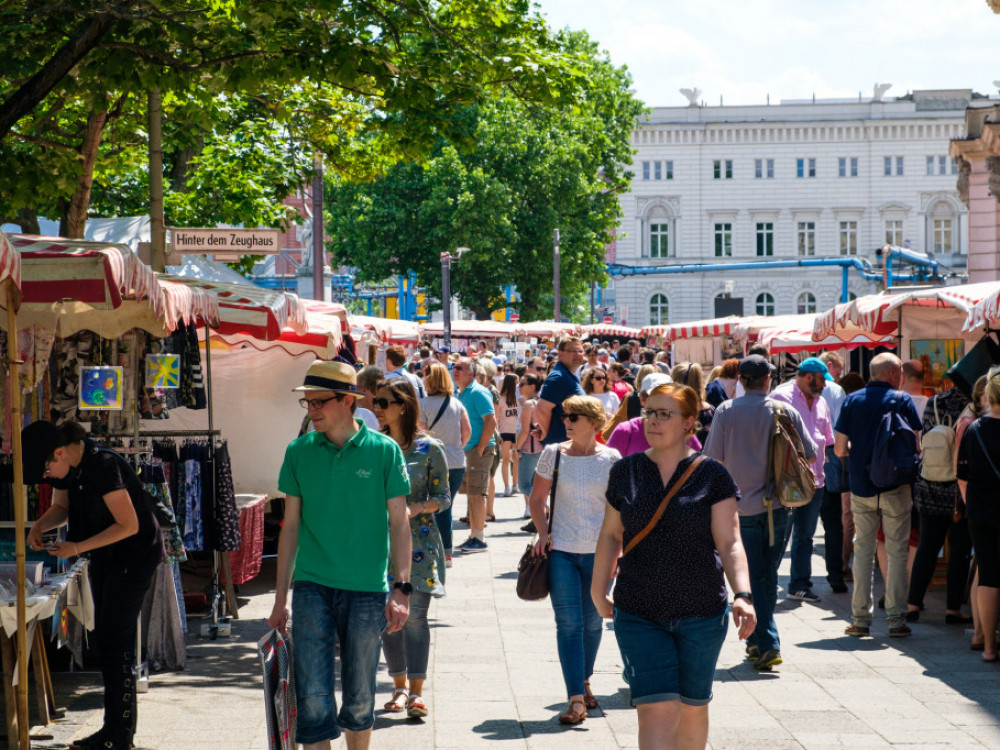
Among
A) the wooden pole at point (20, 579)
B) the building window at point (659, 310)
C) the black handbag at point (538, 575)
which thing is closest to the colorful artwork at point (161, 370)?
the wooden pole at point (20, 579)

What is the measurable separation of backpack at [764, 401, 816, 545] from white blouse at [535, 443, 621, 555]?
1.63 m

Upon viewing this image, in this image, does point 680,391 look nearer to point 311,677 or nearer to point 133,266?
point 311,677

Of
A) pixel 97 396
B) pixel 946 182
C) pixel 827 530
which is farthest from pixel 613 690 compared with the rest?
pixel 946 182

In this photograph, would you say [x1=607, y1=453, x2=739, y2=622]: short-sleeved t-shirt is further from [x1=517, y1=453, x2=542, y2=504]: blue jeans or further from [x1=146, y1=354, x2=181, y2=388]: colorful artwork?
[x1=517, y1=453, x2=542, y2=504]: blue jeans

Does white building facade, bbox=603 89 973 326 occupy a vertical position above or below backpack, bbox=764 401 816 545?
above

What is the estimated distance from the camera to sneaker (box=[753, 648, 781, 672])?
7.64 m

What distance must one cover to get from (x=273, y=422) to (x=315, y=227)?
1038 centimetres

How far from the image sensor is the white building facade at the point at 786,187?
81.2 m

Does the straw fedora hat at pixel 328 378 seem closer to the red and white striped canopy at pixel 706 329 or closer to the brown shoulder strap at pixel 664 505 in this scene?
the brown shoulder strap at pixel 664 505

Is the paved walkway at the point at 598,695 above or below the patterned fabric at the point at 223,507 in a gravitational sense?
below

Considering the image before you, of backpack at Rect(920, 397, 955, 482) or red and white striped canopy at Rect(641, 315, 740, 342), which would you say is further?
red and white striped canopy at Rect(641, 315, 740, 342)

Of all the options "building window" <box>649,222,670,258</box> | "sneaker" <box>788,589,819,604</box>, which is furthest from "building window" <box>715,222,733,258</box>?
"sneaker" <box>788,589,819,604</box>

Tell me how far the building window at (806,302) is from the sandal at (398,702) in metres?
75.1

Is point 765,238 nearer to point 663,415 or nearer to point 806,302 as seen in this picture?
point 806,302
